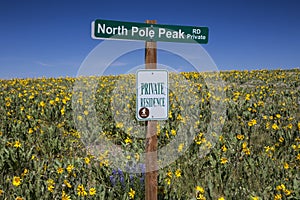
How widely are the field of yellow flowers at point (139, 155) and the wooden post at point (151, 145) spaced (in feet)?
1.39

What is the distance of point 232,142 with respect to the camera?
18.8 ft

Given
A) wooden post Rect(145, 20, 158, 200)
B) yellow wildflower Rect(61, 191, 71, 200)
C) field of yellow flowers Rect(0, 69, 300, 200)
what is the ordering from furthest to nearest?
1. field of yellow flowers Rect(0, 69, 300, 200)
2. yellow wildflower Rect(61, 191, 71, 200)
3. wooden post Rect(145, 20, 158, 200)

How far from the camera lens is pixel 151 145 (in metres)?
3.44

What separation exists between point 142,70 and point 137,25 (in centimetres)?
49

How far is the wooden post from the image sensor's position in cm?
337

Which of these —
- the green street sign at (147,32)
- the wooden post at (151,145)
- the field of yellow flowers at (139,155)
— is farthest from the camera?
the field of yellow flowers at (139,155)

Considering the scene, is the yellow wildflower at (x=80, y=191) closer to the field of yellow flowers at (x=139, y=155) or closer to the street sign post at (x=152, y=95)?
the field of yellow flowers at (x=139, y=155)

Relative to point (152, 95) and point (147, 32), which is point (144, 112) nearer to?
point (152, 95)

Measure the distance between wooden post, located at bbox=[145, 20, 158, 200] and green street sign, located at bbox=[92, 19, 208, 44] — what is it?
0.30 feet

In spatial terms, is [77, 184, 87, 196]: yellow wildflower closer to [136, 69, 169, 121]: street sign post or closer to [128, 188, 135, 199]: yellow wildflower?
[128, 188, 135, 199]: yellow wildflower

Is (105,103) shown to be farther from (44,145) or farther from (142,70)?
(142,70)

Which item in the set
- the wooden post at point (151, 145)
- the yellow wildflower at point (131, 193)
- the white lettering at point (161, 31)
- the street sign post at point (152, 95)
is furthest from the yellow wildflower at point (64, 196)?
the white lettering at point (161, 31)

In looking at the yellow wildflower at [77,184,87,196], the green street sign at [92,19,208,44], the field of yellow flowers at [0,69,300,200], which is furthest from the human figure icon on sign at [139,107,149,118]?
the yellow wildflower at [77,184,87,196]

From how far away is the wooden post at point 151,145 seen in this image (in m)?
3.37
